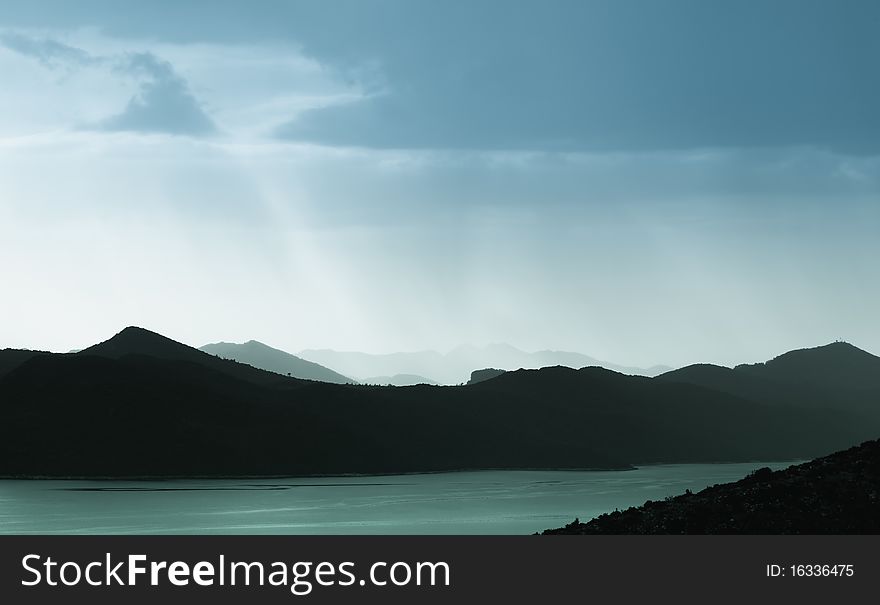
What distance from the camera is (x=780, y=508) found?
5431 cm

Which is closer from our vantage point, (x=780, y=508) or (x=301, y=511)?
(x=780, y=508)

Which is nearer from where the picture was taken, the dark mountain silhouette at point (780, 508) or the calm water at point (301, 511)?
the dark mountain silhouette at point (780, 508)

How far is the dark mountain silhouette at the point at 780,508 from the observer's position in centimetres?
5241

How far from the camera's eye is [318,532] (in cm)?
11231

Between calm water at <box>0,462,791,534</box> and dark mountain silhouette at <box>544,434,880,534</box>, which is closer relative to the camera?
dark mountain silhouette at <box>544,434,880,534</box>

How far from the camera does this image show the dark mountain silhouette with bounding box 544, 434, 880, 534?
52.4 m

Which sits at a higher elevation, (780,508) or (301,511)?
(780,508)
